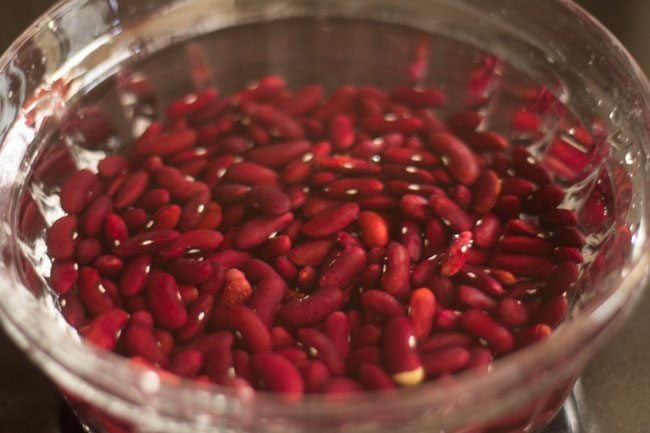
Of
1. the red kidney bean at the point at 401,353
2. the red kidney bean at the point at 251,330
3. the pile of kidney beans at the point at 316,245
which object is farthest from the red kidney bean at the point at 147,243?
the red kidney bean at the point at 401,353

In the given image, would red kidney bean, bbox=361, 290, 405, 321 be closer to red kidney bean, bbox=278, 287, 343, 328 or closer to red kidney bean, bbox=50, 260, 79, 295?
red kidney bean, bbox=278, 287, 343, 328

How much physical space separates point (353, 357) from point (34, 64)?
0.45 m

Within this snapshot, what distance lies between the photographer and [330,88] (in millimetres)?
1051

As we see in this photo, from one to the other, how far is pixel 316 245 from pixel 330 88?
11.7 inches

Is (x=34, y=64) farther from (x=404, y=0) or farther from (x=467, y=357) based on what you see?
(x=467, y=357)

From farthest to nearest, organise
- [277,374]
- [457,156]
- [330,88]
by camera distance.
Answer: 1. [330,88]
2. [457,156]
3. [277,374]

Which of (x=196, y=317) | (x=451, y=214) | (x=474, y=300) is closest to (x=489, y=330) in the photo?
(x=474, y=300)

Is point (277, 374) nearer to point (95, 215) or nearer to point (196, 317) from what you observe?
point (196, 317)

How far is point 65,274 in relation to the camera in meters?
0.79

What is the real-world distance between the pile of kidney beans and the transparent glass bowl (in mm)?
35

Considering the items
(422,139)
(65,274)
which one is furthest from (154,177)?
(422,139)

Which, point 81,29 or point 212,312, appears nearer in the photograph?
point 212,312

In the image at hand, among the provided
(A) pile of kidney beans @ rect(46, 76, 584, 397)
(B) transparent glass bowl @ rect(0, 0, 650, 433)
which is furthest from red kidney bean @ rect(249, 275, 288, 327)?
(B) transparent glass bowl @ rect(0, 0, 650, 433)

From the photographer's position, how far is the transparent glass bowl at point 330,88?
585 mm
